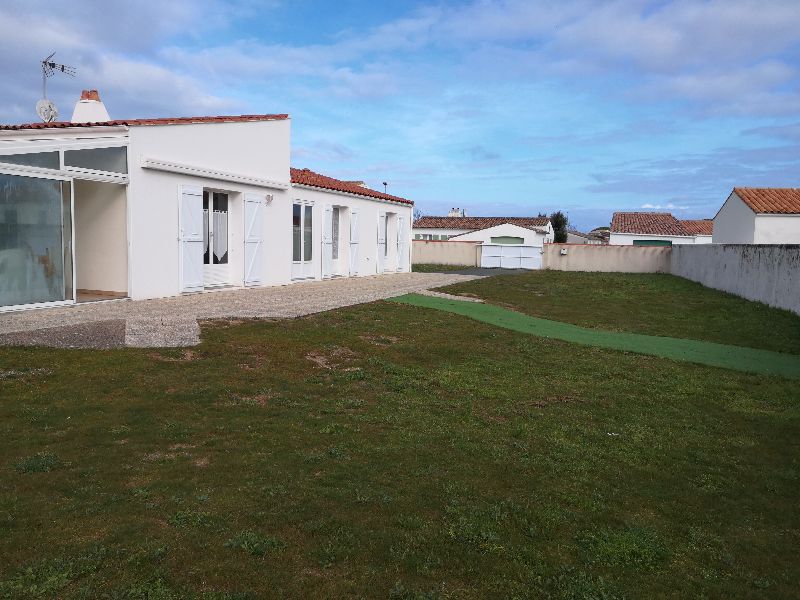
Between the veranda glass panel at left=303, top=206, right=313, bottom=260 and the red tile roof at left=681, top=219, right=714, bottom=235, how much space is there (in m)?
43.1

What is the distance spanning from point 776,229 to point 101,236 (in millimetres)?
27635

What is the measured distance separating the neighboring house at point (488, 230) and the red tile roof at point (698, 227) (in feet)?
39.0

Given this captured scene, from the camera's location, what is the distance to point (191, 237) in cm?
1383

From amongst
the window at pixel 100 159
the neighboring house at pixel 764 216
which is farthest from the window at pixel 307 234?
the neighboring house at pixel 764 216

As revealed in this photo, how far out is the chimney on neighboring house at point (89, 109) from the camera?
50.7ft

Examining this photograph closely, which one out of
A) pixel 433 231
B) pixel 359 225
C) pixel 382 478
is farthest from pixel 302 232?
pixel 433 231

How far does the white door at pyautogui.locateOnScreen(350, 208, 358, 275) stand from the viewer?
70.9ft

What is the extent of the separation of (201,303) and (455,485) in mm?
9325

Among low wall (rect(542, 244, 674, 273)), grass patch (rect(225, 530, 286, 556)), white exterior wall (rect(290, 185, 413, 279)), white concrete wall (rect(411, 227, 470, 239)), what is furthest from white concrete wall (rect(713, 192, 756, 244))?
grass patch (rect(225, 530, 286, 556))

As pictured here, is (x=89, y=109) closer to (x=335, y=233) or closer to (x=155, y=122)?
(x=155, y=122)

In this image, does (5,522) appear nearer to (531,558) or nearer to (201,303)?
(531,558)

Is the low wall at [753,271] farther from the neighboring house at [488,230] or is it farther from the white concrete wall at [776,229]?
the neighboring house at [488,230]

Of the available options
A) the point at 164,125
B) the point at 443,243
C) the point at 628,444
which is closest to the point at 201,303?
the point at 164,125

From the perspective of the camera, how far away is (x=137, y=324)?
387 inches
